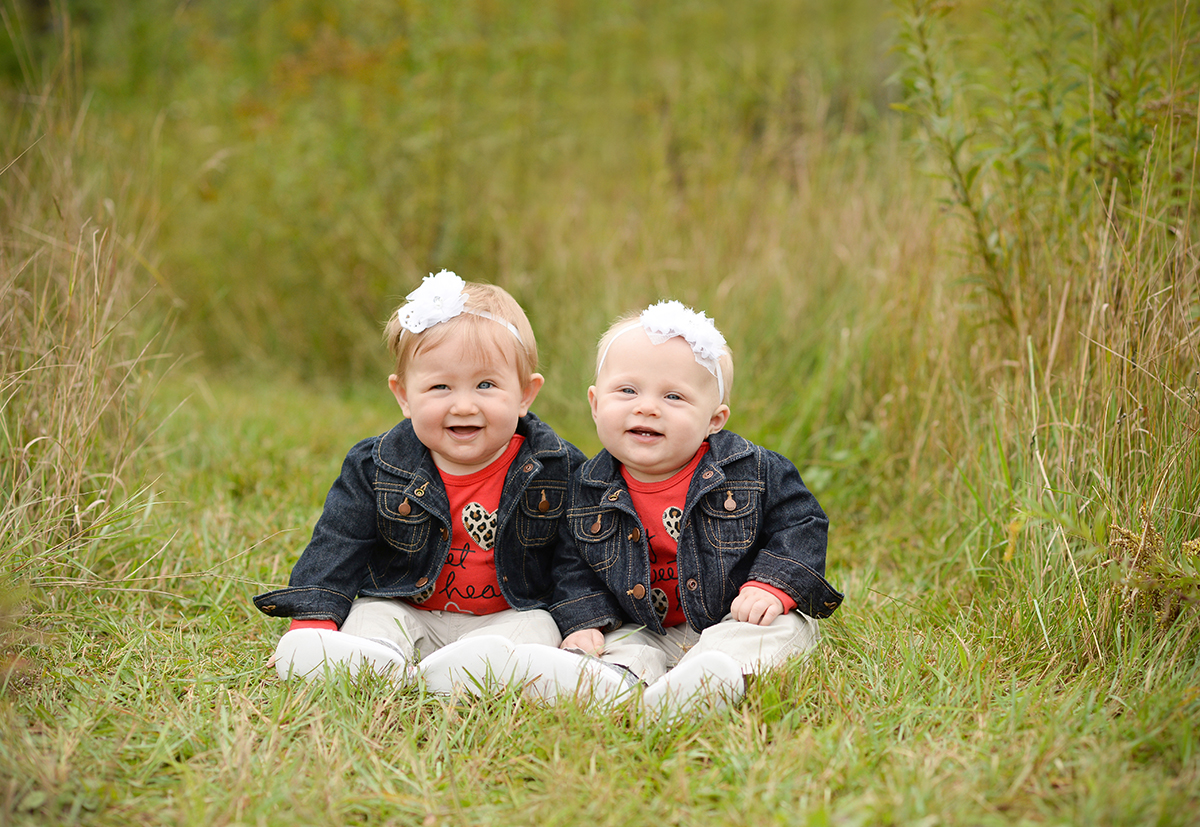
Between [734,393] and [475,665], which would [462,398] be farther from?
[734,393]

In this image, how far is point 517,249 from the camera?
17.2 feet

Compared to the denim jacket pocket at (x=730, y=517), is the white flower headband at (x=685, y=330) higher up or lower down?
higher up

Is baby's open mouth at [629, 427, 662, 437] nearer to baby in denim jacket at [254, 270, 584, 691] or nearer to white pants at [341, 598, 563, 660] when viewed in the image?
baby in denim jacket at [254, 270, 584, 691]

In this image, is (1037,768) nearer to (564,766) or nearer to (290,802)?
(564,766)

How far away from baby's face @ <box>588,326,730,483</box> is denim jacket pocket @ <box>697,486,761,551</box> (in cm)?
14

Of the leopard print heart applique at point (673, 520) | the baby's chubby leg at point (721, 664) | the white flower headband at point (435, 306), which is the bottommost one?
the baby's chubby leg at point (721, 664)

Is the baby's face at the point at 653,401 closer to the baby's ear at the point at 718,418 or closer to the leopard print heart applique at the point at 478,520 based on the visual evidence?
the baby's ear at the point at 718,418

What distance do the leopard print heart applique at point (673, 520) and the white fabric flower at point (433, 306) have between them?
74cm

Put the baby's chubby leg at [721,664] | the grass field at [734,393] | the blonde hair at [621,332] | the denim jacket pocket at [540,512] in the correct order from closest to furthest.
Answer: the grass field at [734,393], the baby's chubby leg at [721,664], the blonde hair at [621,332], the denim jacket pocket at [540,512]

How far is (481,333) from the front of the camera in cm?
235

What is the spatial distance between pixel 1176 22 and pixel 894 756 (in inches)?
79.9

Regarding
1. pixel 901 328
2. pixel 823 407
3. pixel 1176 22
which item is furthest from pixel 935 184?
pixel 1176 22

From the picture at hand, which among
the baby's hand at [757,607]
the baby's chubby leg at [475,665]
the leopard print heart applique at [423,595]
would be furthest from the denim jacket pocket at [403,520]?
the baby's hand at [757,607]

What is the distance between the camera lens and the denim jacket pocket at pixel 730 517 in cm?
234
